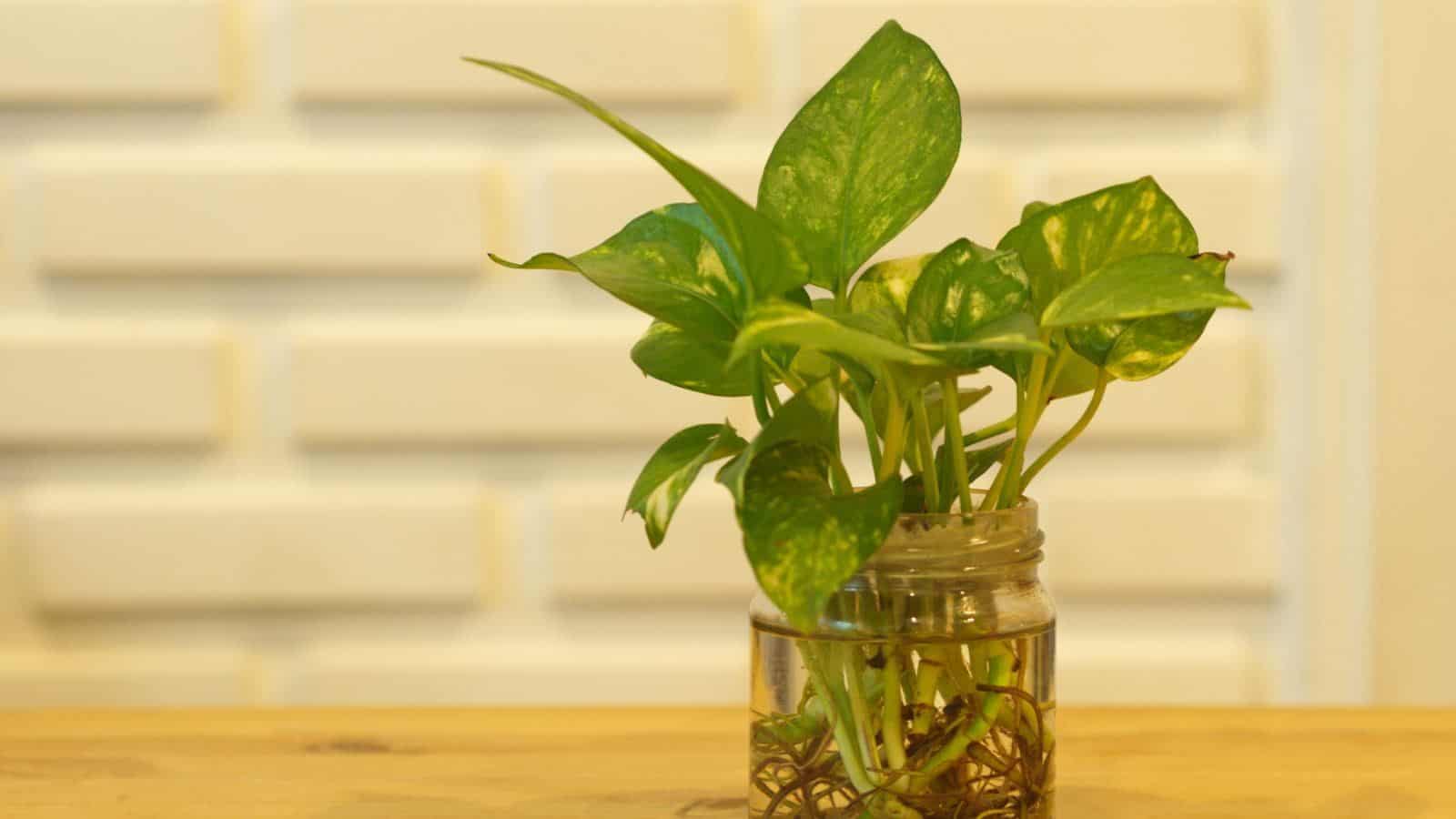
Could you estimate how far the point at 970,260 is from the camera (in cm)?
42

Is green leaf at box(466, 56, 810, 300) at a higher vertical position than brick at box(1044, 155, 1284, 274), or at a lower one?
lower

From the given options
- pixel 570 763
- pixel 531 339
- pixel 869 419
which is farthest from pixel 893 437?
pixel 531 339

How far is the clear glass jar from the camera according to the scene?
1.41 feet

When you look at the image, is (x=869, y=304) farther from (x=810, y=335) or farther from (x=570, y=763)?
(x=570, y=763)

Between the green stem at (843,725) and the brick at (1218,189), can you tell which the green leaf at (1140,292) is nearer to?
the green stem at (843,725)

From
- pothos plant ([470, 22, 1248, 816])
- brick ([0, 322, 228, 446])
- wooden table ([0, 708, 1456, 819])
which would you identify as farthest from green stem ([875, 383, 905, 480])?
brick ([0, 322, 228, 446])

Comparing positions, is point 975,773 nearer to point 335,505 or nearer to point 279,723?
point 279,723

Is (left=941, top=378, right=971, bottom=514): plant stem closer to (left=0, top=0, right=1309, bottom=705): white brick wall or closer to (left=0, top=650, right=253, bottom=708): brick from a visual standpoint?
(left=0, top=0, right=1309, bottom=705): white brick wall

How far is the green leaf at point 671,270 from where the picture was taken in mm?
426

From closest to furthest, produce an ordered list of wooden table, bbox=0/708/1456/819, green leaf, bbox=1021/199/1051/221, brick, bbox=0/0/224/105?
green leaf, bbox=1021/199/1051/221, wooden table, bbox=0/708/1456/819, brick, bbox=0/0/224/105

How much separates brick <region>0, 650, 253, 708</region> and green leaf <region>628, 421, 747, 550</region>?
0.76m

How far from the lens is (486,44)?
1076mm

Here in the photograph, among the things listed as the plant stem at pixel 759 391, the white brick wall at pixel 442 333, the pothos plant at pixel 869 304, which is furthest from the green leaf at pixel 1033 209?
the white brick wall at pixel 442 333

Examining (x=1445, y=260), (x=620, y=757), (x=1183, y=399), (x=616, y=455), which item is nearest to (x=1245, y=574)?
(x=1183, y=399)
